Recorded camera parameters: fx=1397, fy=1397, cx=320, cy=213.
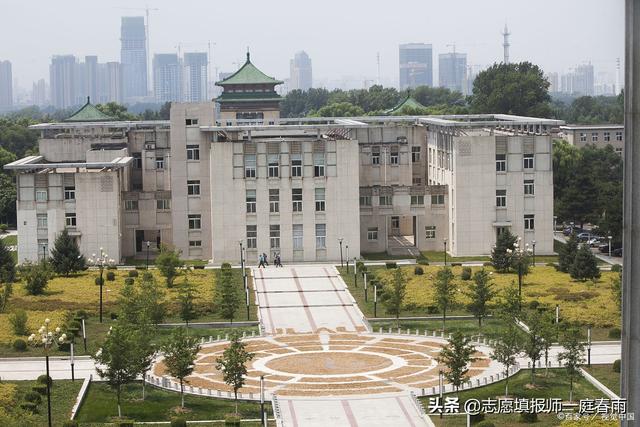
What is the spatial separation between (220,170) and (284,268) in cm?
511

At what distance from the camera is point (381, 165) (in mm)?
66500

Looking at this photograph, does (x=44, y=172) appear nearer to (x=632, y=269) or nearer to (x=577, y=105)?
(x=632, y=269)

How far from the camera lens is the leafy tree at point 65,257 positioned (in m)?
55.4

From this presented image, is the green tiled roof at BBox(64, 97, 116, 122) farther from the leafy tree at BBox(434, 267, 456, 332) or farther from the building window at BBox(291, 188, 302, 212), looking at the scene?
the leafy tree at BBox(434, 267, 456, 332)

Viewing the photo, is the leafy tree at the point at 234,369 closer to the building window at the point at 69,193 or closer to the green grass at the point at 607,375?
the green grass at the point at 607,375

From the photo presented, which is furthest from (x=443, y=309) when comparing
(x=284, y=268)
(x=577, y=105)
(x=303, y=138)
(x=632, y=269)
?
(x=577, y=105)

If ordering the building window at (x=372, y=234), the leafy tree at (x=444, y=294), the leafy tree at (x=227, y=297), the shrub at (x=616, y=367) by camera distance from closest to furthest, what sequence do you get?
the shrub at (x=616, y=367) → the leafy tree at (x=444, y=294) → the leafy tree at (x=227, y=297) → the building window at (x=372, y=234)

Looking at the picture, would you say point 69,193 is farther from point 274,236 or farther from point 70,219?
point 274,236

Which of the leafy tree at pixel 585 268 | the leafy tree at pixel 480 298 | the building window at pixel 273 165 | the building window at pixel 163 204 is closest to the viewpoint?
the leafy tree at pixel 480 298

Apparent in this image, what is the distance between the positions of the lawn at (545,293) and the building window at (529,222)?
4.92 meters

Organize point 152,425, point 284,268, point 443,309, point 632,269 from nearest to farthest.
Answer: point 632,269 < point 152,425 < point 443,309 < point 284,268

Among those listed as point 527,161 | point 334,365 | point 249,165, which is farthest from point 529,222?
point 334,365

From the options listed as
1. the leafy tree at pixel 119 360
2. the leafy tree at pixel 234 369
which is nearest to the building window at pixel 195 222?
the leafy tree at pixel 119 360

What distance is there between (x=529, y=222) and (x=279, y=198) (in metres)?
10.9
